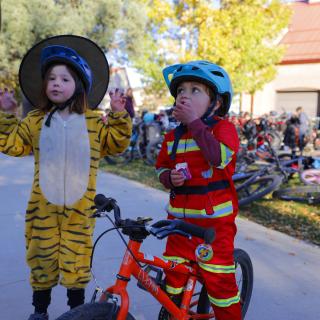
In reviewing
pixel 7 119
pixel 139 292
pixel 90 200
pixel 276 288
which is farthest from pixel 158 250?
pixel 7 119

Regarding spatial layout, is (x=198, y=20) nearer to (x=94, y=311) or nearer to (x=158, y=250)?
(x=158, y=250)

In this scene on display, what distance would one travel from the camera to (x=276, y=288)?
3.59 meters

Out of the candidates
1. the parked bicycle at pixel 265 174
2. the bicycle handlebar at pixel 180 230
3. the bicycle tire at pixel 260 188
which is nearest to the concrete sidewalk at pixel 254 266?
the bicycle tire at pixel 260 188

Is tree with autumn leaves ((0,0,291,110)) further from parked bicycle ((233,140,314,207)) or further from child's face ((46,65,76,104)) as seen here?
child's face ((46,65,76,104))

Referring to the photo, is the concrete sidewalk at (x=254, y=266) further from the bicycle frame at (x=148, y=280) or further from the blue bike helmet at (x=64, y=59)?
the blue bike helmet at (x=64, y=59)

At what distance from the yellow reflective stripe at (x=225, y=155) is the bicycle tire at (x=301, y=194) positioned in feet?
13.7

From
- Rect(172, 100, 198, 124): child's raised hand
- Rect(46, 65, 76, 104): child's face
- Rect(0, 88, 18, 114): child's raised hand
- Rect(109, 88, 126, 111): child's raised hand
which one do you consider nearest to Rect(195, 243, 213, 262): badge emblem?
Rect(172, 100, 198, 124): child's raised hand

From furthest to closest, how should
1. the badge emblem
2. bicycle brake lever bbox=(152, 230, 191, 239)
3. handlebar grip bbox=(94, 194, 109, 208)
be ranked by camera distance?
1. the badge emblem
2. handlebar grip bbox=(94, 194, 109, 208)
3. bicycle brake lever bbox=(152, 230, 191, 239)

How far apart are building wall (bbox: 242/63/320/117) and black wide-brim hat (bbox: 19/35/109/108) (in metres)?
23.6

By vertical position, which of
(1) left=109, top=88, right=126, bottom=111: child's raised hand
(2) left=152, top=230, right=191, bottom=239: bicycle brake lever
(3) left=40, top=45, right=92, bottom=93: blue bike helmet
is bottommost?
(2) left=152, top=230, right=191, bottom=239: bicycle brake lever

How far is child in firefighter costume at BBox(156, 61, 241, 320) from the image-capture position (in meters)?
2.24

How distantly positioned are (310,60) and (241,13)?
10770mm

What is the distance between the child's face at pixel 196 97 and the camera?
7.49 ft

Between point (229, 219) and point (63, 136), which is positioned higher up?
point (63, 136)
